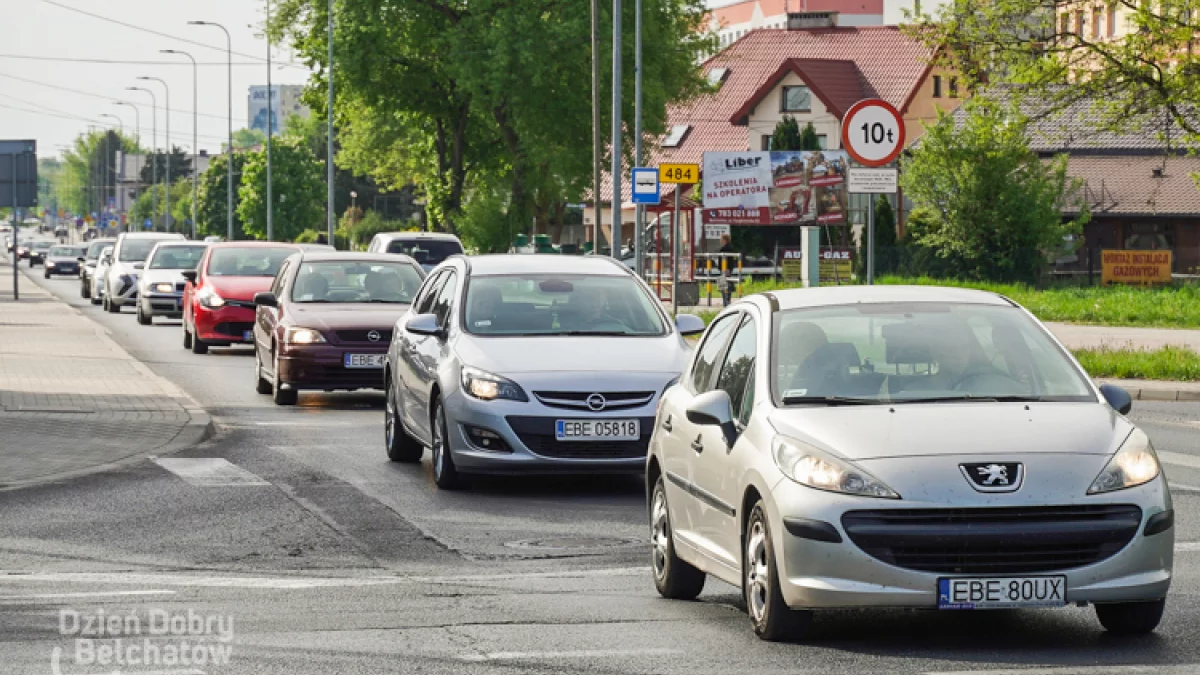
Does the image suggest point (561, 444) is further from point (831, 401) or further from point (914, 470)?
point (914, 470)

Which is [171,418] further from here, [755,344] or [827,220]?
[827,220]

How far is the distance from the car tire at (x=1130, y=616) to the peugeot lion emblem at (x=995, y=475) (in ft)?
2.51

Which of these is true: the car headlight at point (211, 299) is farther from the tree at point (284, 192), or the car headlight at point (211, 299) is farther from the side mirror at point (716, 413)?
the tree at point (284, 192)

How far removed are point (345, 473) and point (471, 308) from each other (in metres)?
1.46

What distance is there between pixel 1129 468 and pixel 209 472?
8.64 metres

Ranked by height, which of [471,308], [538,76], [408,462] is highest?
[538,76]

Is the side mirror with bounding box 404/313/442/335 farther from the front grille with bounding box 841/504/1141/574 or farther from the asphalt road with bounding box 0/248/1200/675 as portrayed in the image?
the front grille with bounding box 841/504/1141/574

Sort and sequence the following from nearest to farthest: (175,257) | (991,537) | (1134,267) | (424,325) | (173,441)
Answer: (991,537) < (424,325) < (173,441) < (175,257) < (1134,267)

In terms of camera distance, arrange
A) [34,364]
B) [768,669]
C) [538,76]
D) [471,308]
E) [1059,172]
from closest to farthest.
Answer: [768,669], [471,308], [34,364], [1059,172], [538,76]

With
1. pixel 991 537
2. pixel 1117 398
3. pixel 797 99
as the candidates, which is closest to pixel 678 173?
pixel 1117 398

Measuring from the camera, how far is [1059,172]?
56.9 m

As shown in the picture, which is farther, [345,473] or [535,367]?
[345,473]

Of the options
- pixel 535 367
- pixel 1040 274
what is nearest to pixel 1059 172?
pixel 1040 274

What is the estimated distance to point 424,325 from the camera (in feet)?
48.2
